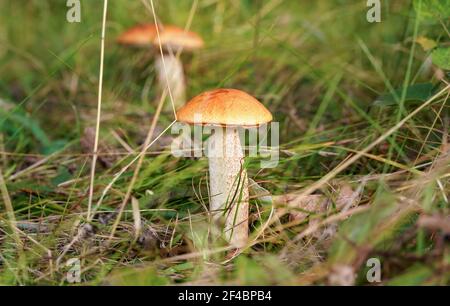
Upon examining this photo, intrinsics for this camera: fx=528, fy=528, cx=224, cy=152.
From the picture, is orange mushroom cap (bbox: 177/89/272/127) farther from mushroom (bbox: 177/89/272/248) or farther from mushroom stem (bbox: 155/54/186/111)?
mushroom stem (bbox: 155/54/186/111)

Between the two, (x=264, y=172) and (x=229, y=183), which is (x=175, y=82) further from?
(x=229, y=183)

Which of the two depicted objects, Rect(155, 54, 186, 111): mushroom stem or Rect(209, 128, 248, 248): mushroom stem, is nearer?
Rect(209, 128, 248, 248): mushroom stem

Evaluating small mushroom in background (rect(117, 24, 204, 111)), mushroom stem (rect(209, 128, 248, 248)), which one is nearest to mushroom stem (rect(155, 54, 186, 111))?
small mushroom in background (rect(117, 24, 204, 111))

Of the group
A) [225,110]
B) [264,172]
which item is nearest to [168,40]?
[264,172]

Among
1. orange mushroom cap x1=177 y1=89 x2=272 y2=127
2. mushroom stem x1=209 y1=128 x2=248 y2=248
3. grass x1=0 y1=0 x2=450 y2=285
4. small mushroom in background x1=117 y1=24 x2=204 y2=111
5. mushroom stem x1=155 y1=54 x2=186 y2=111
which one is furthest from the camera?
small mushroom in background x1=117 y1=24 x2=204 y2=111
